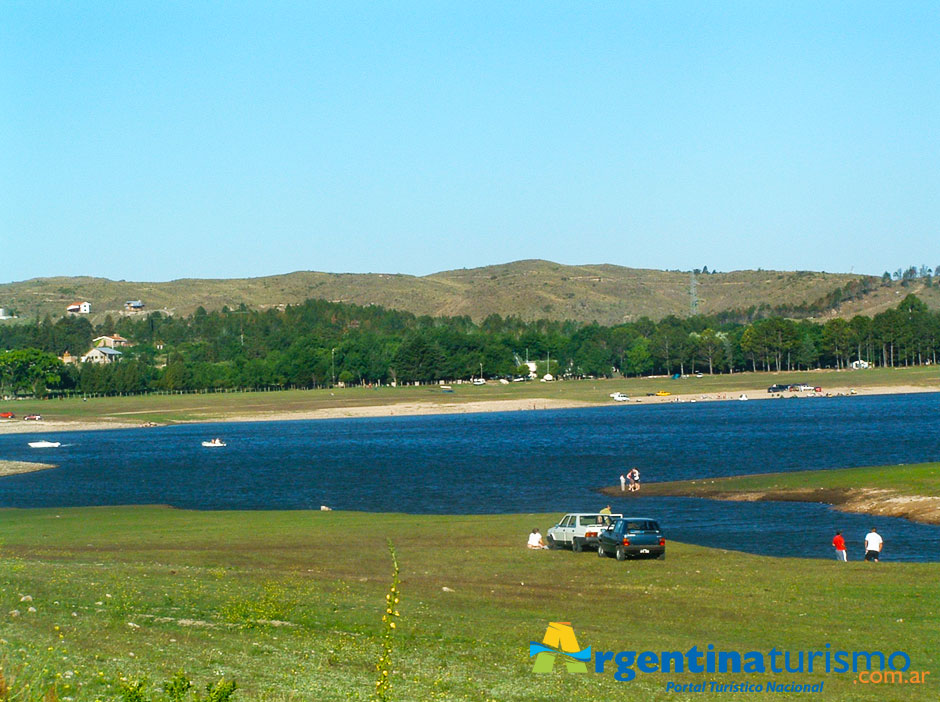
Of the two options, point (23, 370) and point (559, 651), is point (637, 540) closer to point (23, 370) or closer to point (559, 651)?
point (559, 651)

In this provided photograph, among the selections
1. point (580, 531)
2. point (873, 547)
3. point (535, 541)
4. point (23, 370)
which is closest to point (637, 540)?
point (580, 531)

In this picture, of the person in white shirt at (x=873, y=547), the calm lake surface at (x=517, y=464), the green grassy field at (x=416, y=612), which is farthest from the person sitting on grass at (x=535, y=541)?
the person in white shirt at (x=873, y=547)

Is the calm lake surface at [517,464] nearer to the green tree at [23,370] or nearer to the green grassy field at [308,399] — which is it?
the green grassy field at [308,399]

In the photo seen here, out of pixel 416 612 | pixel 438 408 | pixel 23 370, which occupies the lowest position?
pixel 438 408

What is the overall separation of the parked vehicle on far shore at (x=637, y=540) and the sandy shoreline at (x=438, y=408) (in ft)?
410

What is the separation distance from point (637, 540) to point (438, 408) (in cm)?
13599

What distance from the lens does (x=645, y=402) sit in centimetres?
18362

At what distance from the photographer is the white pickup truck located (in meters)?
36.2

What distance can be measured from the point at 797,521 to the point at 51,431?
4746 inches

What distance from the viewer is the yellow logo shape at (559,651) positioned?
17531mm

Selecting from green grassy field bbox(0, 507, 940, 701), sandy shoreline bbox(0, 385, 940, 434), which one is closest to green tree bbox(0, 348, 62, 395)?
sandy shoreline bbox(0, 385, 940, 434)

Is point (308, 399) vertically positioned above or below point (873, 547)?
above

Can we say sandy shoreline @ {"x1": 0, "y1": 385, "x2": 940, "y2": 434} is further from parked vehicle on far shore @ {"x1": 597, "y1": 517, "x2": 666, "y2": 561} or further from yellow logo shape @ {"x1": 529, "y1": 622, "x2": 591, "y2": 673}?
yellow logo shape @ {"x1": 529, "y1": 622, "x2": 591, "y2": 673}

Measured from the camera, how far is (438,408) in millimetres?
168625
